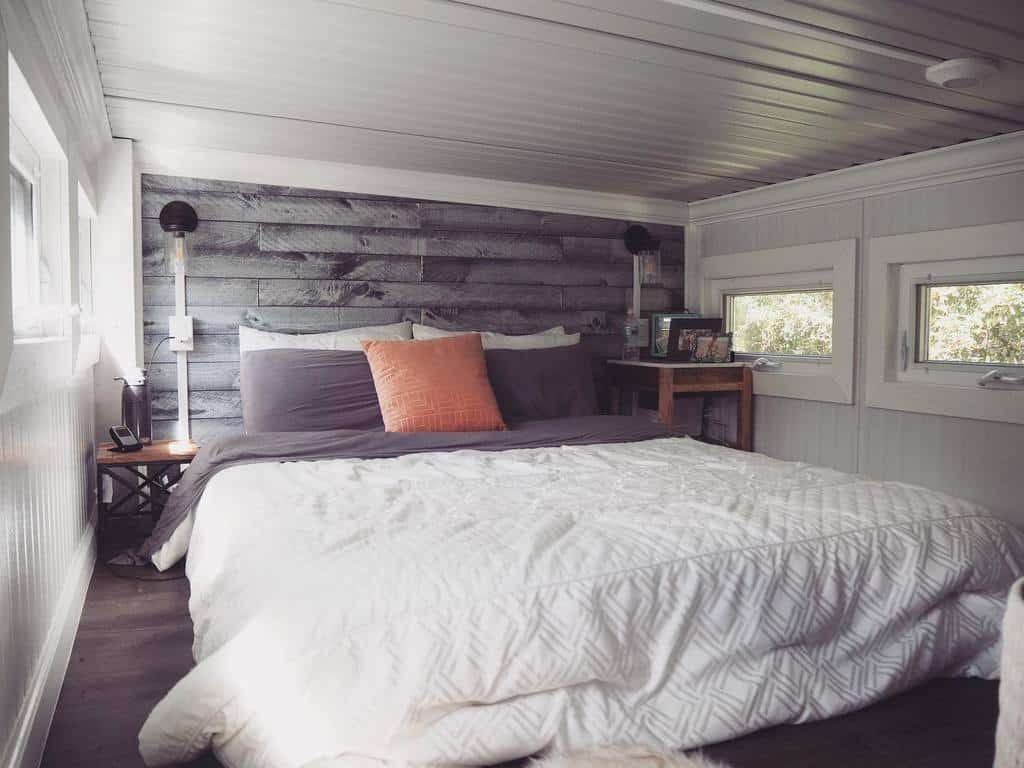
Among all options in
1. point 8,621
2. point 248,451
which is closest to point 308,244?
point 248,451

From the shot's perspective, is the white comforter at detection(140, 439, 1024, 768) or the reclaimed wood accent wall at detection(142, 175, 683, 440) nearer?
the white comforter at detection(140, 439, 1024, 768)

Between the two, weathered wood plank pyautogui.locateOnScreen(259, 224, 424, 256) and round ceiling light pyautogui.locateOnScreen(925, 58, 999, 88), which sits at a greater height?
round ceiling light pyautogui.locateOnScreen(925, 58, 999, 88)

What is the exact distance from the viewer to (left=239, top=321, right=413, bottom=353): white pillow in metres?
3.57

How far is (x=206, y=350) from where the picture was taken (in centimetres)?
369

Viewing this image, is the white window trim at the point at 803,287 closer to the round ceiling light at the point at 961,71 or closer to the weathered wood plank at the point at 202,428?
the round ceiling light at the point at 961,71

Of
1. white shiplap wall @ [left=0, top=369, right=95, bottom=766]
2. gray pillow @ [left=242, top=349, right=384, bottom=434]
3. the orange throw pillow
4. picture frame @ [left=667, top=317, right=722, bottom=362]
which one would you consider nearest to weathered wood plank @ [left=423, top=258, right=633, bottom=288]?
picture frame @ [left=667, top=317, right=722, bottom=362]

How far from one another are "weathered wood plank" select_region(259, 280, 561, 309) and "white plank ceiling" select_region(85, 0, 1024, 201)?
24.5 inches

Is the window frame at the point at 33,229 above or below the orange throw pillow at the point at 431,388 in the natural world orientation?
above

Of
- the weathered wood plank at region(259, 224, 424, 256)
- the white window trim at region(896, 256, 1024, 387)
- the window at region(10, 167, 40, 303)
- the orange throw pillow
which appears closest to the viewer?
the window at region(10, 167, 40, 303)

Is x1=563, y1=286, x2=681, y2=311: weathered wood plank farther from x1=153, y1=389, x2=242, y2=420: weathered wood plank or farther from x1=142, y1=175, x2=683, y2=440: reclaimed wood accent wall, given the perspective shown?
x1=153, y1=389, x2=242, y2=420: weathered wood plank

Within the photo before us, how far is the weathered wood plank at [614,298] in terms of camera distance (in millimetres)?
4520

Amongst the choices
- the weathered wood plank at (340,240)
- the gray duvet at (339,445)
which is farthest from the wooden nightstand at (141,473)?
the weathered wood plank at (340,240)

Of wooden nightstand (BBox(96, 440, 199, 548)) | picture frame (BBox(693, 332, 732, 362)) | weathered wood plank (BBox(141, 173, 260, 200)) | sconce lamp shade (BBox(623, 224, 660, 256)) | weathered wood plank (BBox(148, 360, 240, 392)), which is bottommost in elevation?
wooden nightstand (BBox(96, 440, 199, 548))

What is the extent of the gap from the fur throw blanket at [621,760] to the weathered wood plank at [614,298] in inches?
124
